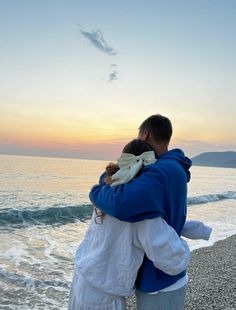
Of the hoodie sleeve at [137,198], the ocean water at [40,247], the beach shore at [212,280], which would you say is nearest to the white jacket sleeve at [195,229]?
the hoodie sleeve at [137,198]

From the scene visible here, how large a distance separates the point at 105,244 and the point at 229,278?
7.04 metres

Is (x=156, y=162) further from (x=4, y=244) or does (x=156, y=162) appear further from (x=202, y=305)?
(x=4, y=244)

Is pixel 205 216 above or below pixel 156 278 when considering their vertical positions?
below

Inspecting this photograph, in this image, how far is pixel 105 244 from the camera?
7.11 feet

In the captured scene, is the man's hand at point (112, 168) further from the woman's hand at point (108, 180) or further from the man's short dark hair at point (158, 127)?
the man's short dark hair at point (158, 127)

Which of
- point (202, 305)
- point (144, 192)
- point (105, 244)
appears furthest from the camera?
point (202, 305)

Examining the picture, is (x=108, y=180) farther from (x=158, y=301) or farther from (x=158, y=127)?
(x=158, y=301)

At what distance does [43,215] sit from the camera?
20.3 metres

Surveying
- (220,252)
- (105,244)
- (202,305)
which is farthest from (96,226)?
(220,252)

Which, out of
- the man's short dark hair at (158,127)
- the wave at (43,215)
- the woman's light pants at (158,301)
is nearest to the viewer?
the woman's light pants at (158,301)

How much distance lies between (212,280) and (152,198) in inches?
269

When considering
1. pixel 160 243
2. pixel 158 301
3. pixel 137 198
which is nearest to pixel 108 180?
pixel 137 198

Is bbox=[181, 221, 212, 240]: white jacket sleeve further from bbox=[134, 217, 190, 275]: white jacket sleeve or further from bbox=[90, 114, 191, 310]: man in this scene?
bbox=[134, 217, 190, 275]: white jacket sleeve

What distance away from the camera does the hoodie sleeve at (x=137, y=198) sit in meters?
1.99
